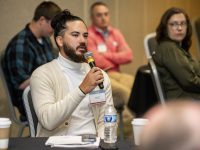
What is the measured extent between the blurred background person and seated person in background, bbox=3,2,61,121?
3.17 feet

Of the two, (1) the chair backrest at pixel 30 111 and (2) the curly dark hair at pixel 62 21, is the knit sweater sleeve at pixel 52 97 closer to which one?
(1) the chair backrest at pixel 30 111

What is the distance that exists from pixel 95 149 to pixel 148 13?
4.52 meters

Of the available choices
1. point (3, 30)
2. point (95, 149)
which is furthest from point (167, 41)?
point (95, 149)

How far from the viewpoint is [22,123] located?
3.68 meters

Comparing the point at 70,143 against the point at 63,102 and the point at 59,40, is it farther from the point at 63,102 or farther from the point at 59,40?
the point at 59,40

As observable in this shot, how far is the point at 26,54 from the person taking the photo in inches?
149

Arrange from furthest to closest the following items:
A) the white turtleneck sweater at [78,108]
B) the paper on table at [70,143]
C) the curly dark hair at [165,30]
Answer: the curly dark hair at [165,30] < the white turtleneck sweater at [78,108] < the paper on table at [70,143]

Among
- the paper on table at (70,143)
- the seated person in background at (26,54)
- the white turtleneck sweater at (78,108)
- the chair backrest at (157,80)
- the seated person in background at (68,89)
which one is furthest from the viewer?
the seated person in background at (26,54)

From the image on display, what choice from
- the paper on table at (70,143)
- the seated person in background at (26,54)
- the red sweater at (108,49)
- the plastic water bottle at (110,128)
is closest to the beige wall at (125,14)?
the red sweater at (108,49)

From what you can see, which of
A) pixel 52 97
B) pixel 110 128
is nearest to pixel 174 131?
pixel 110 128

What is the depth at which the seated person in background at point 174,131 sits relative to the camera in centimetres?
81

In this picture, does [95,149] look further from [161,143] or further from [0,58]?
[0,58]

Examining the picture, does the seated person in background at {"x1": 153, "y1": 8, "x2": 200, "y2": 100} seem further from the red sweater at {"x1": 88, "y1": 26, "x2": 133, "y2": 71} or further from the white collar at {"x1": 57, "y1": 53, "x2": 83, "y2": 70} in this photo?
the white collar at {"x1": 57, "y1": 53, "x2": 83, "y2": 70}

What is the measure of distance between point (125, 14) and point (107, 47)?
108cm
